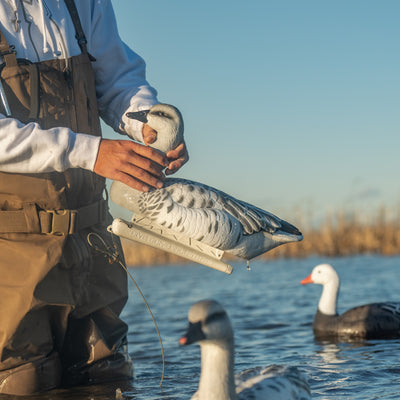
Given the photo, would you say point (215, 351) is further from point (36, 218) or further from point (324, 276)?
point (324, 276)

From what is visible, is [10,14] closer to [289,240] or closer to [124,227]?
[124,227]

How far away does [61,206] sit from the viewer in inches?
167

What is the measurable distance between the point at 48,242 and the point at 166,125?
102 cm

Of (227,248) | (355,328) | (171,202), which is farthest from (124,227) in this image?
(355,328)

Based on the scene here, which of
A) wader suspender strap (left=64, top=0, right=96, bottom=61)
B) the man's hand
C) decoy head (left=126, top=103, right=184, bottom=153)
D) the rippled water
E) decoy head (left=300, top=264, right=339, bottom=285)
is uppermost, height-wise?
wader suspender strap (left=64, top=0, right=96, bottom=61)

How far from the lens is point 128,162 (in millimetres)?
3598

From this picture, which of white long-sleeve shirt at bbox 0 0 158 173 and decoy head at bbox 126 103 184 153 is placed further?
decoy head at bbox 126 103 184 153

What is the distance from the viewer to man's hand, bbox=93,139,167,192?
11.8ft

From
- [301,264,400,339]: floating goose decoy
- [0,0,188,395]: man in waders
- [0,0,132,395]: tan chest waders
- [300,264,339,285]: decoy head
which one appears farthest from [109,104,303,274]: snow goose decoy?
[300,264,339,285]: decoy head

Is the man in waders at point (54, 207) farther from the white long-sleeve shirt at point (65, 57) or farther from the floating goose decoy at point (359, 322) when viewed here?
the floating goose decoy at point (359, 322)

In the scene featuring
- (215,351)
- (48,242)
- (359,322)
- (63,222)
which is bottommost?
(359,322)

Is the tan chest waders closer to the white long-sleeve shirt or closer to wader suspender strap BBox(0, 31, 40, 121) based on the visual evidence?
wader suspender strap BBox(0, 31, 40, 121)

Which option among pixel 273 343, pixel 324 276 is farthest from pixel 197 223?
pixel 324 276

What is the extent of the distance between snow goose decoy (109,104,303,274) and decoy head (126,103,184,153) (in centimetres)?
29
